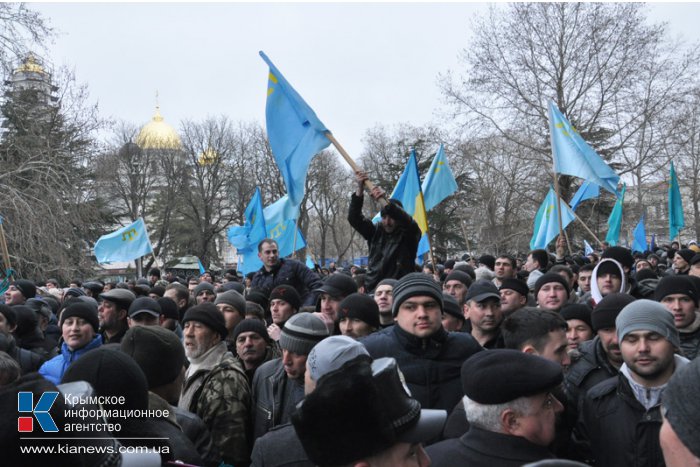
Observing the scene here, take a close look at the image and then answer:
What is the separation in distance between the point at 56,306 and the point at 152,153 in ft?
140

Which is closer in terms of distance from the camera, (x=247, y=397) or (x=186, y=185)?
(x=247, y=397)

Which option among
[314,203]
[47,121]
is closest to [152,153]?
[314,203]

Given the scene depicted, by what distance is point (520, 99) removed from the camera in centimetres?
3030

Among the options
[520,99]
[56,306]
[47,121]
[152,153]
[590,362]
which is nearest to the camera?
[590,362]

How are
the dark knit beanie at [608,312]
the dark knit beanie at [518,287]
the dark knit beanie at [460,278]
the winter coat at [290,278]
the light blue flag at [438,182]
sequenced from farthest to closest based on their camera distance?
the light blue flag at [438,182], the winter coat at [290,278], the dark knit beanie at [460,278], the dark knit beanie at [518,287], the dark knit beanie at [608,312]

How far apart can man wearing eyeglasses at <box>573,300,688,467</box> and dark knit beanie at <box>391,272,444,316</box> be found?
1.05 m

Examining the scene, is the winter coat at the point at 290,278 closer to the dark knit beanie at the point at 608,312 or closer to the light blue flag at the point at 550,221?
the dark knit beanie at the point at 608,312

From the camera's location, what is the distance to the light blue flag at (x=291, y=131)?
26.6ft

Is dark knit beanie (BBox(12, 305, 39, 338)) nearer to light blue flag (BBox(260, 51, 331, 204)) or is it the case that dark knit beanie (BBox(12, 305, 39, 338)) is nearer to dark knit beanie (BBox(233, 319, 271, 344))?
dark knit beanie (BBox(233, 319, 271, 344))

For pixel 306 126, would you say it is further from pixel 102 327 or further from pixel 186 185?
pixel 186 185

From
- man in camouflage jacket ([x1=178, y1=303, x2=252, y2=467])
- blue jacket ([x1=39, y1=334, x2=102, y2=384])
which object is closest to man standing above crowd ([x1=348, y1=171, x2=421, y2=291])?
man in camouflage jacket ([x1=178, y1=303, x2=252, y2=467])

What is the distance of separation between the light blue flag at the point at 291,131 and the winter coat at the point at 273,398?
4.34 metres

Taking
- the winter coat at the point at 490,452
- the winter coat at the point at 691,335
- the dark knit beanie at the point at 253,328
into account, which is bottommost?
the winter coat at the point at 490,452

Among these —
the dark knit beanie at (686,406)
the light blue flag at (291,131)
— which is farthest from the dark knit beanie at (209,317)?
the light blue flag at (291,131)
